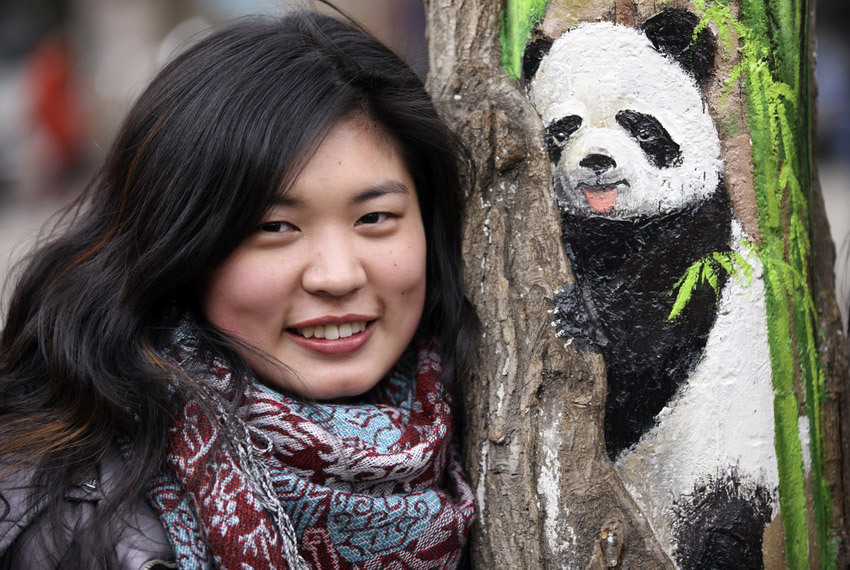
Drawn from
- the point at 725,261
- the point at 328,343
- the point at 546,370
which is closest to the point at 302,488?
the point at 328,343

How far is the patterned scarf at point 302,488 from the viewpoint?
4.62ft

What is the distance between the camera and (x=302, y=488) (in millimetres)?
1475

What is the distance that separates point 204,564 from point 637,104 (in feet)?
3.82

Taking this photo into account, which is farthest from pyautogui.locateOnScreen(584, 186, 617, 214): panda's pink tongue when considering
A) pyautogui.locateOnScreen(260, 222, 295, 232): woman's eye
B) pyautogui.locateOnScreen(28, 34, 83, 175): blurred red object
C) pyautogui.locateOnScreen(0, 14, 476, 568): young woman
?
pyautogui.locateOnScreen(28, 34, 83, 175): blurred red object

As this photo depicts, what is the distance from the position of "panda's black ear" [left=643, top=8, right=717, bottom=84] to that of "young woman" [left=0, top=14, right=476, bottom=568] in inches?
19.3

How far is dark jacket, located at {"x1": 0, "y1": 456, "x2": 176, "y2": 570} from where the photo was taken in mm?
1389

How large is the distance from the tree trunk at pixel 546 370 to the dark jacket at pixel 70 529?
634 millimetres

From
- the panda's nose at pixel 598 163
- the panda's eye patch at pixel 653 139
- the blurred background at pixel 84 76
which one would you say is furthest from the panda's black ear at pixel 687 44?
the blurred background at pixel 84 76

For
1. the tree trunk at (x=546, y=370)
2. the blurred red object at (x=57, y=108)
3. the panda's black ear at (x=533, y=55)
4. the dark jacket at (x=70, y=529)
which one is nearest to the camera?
the dark jacket at (x=70, y=529)

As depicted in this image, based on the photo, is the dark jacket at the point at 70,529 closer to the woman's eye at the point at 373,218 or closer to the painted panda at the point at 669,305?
the woman's eye at the point at 373,218

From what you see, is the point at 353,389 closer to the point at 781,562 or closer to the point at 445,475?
the point at 445,475

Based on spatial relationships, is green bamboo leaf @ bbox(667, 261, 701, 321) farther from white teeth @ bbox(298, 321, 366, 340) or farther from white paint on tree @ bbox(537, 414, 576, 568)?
white teeth @ bbox(298, 321, 366, 340)

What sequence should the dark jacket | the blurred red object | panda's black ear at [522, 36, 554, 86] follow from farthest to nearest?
the blurred red object → panda's black ear at [522, 36, 554, 86] → the dark jacket

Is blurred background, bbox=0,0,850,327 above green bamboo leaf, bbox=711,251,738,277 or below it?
below
